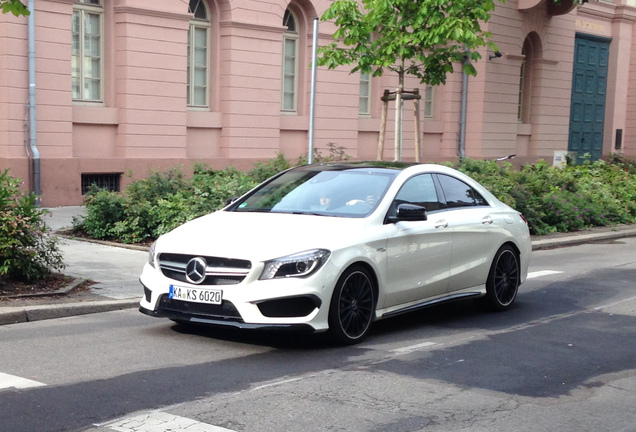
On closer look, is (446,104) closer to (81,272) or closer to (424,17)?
(424,17)

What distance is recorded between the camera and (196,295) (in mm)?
7414

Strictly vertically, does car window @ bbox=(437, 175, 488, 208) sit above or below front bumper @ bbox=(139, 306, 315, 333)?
above

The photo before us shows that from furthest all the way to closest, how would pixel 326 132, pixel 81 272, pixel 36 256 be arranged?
pixel 326 132
pixel 81 272
pixel 36 256

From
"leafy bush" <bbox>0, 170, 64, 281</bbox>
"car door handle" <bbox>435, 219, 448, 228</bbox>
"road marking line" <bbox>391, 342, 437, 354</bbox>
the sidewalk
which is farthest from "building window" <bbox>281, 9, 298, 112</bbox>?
"road marking line" <bbox>391, 342, 437, 354</bbox>

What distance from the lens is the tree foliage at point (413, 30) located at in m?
16.0

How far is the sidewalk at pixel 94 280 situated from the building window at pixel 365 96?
10008 millimetres

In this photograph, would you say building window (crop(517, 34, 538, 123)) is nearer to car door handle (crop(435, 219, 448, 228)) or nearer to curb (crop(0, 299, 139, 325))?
car door handle (crop(435, 219, 448, 228))

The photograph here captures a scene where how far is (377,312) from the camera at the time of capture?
316 inches

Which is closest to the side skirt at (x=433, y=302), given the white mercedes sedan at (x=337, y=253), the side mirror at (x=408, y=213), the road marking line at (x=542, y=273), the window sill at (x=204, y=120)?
the white mercedes sedan at (x=337, y=253)

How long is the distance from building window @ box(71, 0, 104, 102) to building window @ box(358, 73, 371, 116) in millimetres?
8377

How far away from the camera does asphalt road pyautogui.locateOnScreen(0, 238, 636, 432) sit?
567 cm

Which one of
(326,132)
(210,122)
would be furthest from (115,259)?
(326,132)

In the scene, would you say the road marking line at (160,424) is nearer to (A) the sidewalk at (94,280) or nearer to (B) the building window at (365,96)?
(A) the sidewalk at (94,280)

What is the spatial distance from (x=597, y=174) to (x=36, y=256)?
17.5 m
